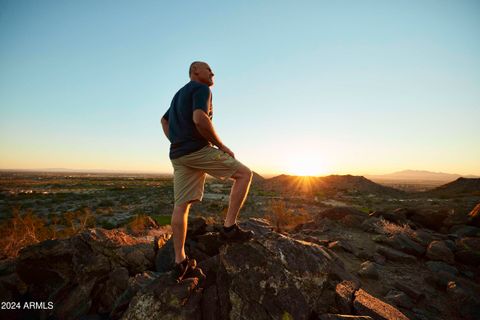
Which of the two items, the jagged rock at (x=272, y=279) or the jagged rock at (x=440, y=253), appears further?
the jagged rock at (x=440, y=253)

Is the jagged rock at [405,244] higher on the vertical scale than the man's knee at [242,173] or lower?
lower

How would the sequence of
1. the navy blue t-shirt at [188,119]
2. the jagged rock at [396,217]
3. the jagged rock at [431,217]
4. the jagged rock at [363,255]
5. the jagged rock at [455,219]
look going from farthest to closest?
the jagged rock at [431,217], the jagged rock at [396,217], the jagged rock at [455,219], the jagged rock at [363,255], the navy blue t-shirt at [188,119]

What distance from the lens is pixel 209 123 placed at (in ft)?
10.7

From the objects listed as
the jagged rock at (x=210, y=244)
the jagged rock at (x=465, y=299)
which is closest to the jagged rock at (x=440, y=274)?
the jagged rock at (x=465, y=299)

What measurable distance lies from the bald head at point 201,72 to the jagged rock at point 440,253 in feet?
24.4

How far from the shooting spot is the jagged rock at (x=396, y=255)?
6.78m

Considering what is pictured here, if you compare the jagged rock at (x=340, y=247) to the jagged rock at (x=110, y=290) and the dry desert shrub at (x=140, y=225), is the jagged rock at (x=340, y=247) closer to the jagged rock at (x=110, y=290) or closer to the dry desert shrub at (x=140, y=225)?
the jagged rock at (x=110, y=290)

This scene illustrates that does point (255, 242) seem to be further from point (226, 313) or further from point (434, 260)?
point (434, 260)

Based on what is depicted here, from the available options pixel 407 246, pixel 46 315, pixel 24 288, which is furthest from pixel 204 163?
pixel 407 246

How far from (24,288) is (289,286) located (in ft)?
18.0

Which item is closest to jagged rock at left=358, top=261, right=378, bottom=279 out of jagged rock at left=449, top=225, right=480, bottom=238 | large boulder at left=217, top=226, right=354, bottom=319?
large boulder at left=217, top=226, right=354, bottom=319

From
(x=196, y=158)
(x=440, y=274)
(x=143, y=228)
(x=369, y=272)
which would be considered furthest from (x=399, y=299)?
(x=143, y=228)

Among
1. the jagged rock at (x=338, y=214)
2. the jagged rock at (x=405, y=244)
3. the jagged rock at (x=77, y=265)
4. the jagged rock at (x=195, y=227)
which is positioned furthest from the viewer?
the jagged rock at (x=338, y=214)

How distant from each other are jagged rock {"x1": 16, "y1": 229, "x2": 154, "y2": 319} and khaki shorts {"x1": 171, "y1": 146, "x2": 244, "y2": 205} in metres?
2.70
